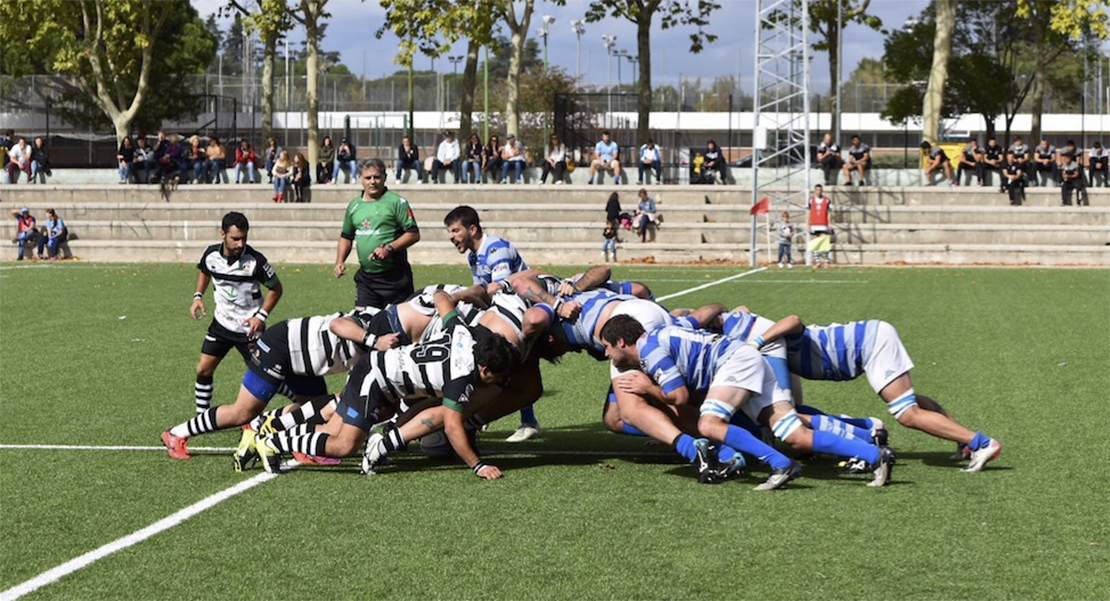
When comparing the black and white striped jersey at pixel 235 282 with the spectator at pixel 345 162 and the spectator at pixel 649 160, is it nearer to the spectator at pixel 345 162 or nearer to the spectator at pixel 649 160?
the spectator at pixel 649 160

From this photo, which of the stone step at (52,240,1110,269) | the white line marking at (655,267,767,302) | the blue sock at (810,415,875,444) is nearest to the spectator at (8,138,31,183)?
the stone step at (52,240,1110,269)

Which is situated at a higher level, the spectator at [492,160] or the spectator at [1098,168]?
the spectator at [492,160]

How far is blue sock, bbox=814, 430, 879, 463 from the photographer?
7645 mm

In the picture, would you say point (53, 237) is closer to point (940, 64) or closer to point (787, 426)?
point (940, 64)

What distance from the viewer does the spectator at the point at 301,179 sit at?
38.2m

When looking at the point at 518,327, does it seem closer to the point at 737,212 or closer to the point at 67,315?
the point at 67,315

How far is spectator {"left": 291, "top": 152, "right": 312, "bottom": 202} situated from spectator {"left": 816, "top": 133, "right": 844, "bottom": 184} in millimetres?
14632

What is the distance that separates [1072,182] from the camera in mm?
34781

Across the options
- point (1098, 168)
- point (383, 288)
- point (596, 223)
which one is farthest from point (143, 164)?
point (383, 288)

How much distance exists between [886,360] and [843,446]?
0.60m

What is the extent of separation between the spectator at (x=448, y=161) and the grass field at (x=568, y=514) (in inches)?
1040

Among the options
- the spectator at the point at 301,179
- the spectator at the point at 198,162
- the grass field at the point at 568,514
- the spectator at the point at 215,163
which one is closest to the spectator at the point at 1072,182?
the spectator at the point at 301,179

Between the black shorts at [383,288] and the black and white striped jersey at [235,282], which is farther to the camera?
the black shorts at [383,288]

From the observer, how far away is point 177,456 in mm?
8664
